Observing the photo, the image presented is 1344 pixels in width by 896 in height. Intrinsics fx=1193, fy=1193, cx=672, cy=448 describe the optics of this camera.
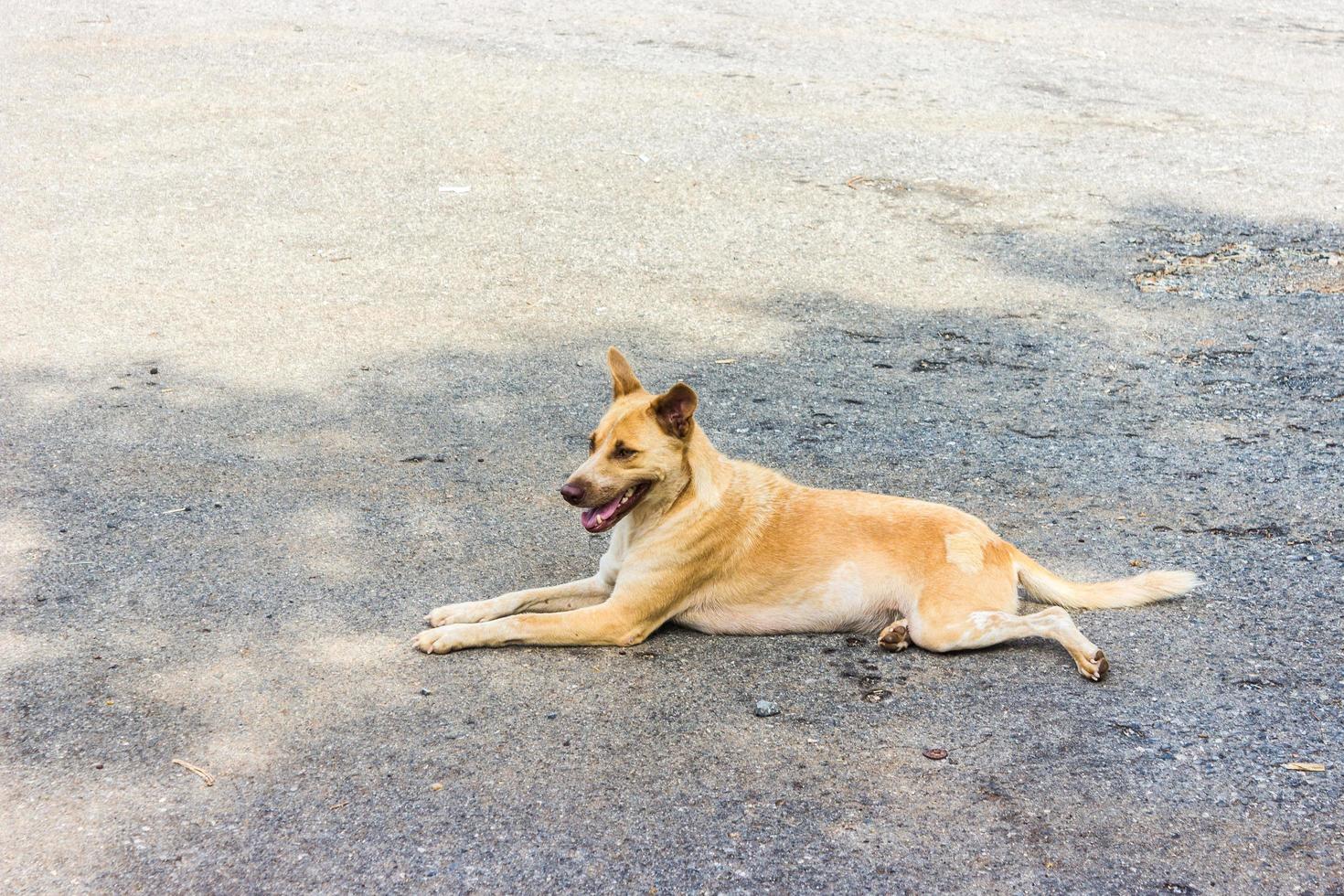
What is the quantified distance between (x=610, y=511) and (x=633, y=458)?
224 millimetres

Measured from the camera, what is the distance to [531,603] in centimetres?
479

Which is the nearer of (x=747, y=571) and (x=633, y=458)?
(x=633, y=458)

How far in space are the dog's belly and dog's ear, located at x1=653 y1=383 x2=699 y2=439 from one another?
2.19 feet

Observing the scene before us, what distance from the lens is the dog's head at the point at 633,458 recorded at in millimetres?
4527

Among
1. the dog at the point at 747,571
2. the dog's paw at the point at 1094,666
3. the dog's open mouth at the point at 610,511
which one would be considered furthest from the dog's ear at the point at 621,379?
the dog's paw at the point at 1094,666

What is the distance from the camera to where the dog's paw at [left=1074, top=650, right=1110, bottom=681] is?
4301mm

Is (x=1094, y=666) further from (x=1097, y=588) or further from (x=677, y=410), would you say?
(x=677, y=410)

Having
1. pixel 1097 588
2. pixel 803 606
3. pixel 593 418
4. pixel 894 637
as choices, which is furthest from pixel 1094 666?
pixel 593 418

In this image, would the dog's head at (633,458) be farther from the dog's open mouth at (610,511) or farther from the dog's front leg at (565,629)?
the dog's front leg at (565,629)

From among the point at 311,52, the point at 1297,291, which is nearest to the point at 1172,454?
the point at 1297,291

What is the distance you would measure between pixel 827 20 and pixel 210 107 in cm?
858

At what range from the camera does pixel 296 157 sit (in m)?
10.8

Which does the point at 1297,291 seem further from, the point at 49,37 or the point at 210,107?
the point at 49,37

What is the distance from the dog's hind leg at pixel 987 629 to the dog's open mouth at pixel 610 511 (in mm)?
1191
